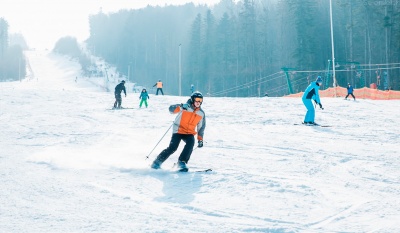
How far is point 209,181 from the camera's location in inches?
192

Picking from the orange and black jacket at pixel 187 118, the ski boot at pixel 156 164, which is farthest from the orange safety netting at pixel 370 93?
the ski boot at pixel 156 164

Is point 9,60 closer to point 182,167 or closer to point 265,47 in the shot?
point 265,47

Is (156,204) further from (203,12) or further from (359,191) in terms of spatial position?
(203,12)

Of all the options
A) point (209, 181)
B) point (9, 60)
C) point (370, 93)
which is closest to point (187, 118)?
point (209, 181)

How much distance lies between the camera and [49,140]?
8.84 metres

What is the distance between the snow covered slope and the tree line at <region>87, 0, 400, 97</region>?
19847 mm

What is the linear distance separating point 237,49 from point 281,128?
54.9m

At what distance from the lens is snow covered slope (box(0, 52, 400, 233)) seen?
3.39 meters

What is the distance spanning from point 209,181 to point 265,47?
2411 inches

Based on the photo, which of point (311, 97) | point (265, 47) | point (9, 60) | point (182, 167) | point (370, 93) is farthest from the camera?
point (9, 60)

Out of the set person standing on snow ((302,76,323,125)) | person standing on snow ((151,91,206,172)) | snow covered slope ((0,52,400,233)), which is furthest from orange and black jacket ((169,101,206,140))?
person standing on snow ((302,76,323,125))

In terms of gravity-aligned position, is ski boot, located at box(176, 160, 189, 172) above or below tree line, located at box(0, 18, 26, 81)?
below

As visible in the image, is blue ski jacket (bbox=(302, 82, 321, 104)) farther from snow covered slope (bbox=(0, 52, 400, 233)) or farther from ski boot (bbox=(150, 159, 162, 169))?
ski boot (bbox=(150, 159, 162, 169))

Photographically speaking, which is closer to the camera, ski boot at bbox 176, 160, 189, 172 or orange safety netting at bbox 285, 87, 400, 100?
ski boot at bbox 176, 160, 189, 172
